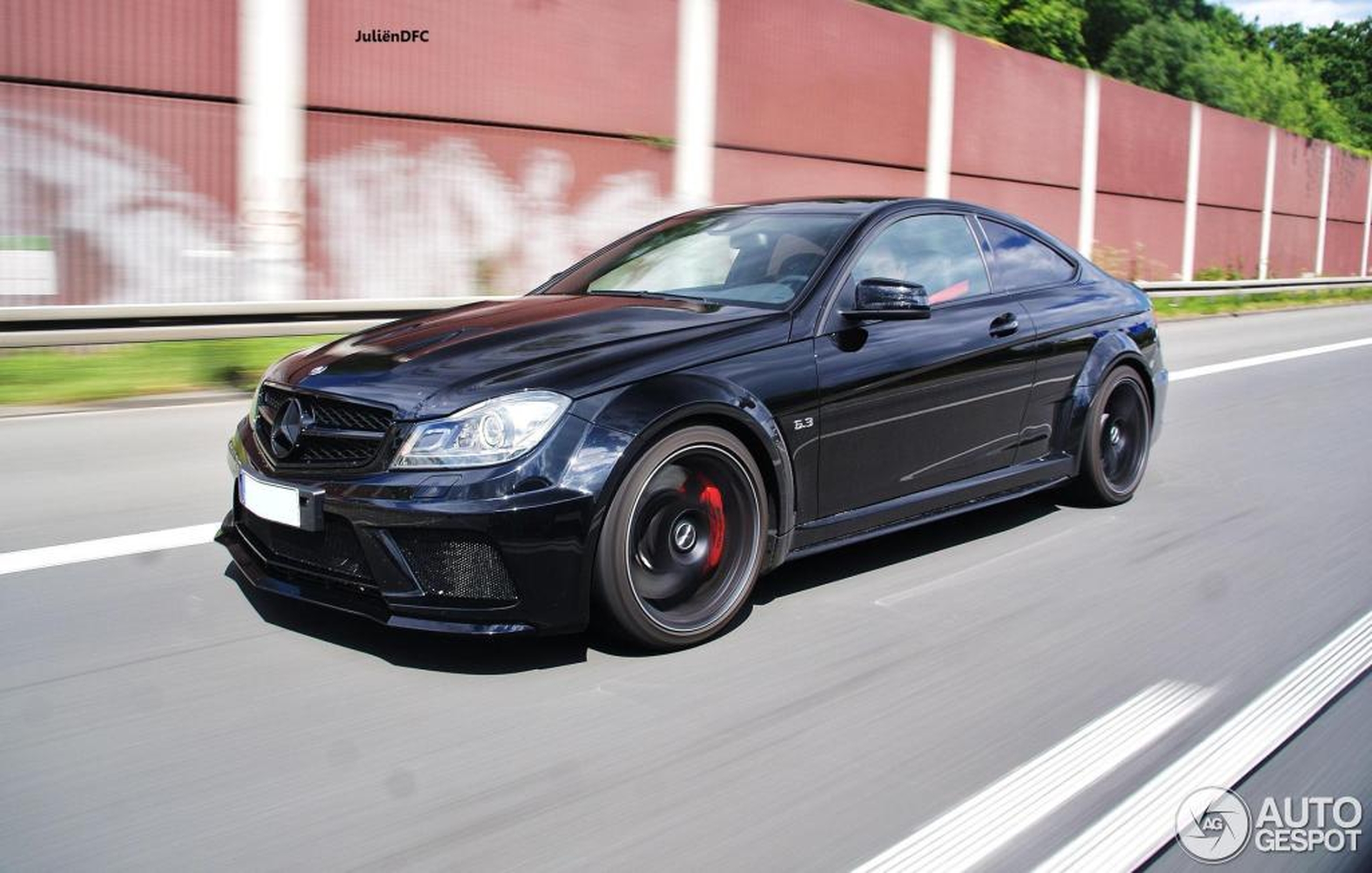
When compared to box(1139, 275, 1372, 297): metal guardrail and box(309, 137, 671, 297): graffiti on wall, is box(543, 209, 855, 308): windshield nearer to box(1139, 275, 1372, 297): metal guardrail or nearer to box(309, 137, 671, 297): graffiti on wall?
box(309, 137, 671, 297): graffiti on wall

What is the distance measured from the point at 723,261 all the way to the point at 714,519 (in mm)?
1317

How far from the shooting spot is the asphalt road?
296cm

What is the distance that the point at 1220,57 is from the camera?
4391cm

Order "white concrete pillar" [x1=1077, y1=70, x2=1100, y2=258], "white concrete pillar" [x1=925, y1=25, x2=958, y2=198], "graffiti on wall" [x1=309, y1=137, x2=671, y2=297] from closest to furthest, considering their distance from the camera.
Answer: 1. "graffiti on wall" [x1=309, y1=137, x2=671, y2=297]
2. "white concrete pillar" [x1=925, y1=25, x2=958, y2=198]
3. "white concrete pillar" [x1=1077, y1=70, x2=1100, y2=258]

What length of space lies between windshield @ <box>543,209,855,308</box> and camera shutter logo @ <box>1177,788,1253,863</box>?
2229 mm

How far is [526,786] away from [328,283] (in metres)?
10.5

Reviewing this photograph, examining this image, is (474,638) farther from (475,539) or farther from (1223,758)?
(1223,758)

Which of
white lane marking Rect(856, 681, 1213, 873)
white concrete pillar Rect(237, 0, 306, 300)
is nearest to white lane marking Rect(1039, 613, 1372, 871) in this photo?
white lane marking Rect(856, 681, 1213, 873)

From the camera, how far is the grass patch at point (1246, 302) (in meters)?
21.2

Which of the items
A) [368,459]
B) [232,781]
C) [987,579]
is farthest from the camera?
[987,579]

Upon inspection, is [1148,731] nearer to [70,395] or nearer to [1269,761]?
[1269,761]

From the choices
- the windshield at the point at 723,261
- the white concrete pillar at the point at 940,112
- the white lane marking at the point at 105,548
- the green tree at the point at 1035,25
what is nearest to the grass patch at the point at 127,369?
the white lane marking at the point at 105,548

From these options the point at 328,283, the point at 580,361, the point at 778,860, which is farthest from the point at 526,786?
the point at 328,283

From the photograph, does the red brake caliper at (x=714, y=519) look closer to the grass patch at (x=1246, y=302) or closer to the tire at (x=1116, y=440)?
the tire at (x=1116, y=440)
